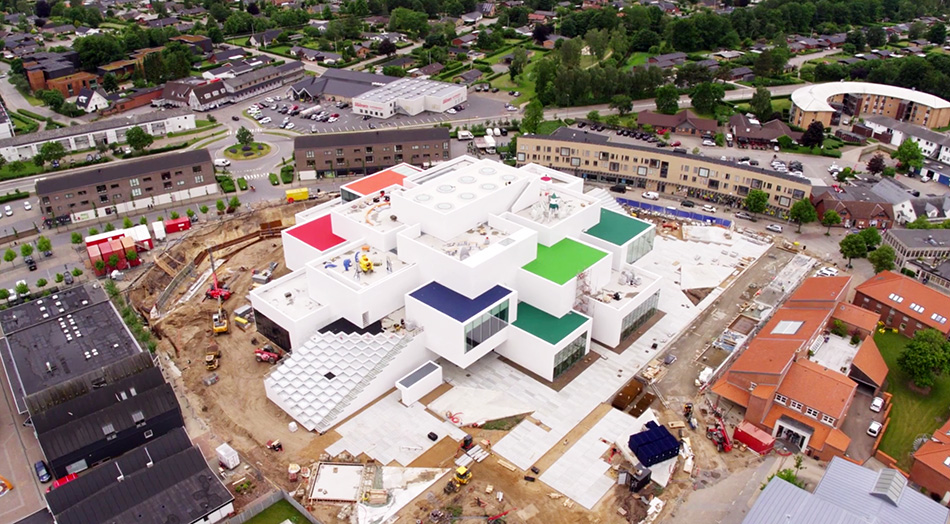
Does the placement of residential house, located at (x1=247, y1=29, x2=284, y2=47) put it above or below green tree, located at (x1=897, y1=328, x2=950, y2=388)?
above

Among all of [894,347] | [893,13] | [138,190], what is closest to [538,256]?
[894,347]

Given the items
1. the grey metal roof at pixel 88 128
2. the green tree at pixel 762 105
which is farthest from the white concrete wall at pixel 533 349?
the grey metal roof at pixel 88 128

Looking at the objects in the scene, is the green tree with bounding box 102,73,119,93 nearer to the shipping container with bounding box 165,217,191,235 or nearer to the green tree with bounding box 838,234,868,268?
the shipping container with bounding box 165,217,191,235

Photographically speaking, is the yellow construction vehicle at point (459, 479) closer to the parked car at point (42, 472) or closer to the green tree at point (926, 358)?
the parked car at point (42, 472)

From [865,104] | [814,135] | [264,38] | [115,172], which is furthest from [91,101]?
[865,104]

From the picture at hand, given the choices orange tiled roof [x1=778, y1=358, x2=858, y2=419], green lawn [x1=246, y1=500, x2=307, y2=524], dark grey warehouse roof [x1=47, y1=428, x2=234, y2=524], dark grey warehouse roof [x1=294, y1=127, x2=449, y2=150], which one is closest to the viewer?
dark grey warehouse roof [x1=47, y1=428, x2=234, y2=524]

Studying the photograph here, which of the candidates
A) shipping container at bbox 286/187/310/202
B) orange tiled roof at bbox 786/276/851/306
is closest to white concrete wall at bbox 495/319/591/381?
orange tiled roof at bbox 786/276/851/306
